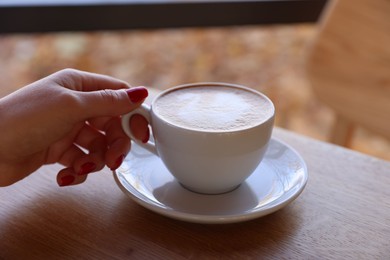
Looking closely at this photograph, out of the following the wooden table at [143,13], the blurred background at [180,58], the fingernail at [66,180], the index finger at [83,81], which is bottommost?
the blurred background at [180,58]

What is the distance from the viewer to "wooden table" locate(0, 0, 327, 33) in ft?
3.71

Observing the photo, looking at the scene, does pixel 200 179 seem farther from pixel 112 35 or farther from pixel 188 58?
pixel 112 35

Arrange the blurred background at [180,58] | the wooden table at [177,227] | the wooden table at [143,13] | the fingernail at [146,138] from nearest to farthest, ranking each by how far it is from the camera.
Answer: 1. the wooden table at [177,227]
2. the fingernail at [146,138]
3. the wooden table at [143,13]
4. the blurred background at [180,58]

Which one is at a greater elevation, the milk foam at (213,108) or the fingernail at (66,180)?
the milk foam at (213,108)

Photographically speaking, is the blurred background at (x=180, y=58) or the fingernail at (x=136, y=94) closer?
the fingernail at (x=136, y=94)

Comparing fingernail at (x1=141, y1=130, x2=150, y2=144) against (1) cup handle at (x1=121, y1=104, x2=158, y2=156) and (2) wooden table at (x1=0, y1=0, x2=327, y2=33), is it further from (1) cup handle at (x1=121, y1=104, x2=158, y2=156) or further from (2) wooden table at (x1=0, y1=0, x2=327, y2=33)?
(2) wooden table at (x1=0, y1=0, x2=327, y2=33)

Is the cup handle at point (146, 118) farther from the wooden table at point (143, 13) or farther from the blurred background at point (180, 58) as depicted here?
the blurred background at point (180, 58)

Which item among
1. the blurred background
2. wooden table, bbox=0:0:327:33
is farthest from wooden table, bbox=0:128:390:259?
the blurred background

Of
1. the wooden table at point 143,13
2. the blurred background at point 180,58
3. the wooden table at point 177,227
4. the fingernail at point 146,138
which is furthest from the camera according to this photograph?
the blurred background at point 180,58

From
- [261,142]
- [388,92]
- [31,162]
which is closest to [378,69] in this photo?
[388,92]

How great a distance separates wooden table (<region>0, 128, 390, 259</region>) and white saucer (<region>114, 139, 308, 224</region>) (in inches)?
0.8

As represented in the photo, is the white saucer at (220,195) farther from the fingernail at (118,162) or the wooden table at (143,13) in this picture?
the wooden table at (143,13)

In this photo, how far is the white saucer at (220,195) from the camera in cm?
47

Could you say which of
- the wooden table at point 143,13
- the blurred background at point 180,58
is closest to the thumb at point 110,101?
the wooden table at point 143,13
